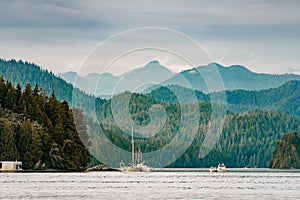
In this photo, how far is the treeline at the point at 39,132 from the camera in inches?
6058

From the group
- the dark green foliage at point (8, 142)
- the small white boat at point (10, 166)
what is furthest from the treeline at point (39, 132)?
the small white boat at point (10, 166)

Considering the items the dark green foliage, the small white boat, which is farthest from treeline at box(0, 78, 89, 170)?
the small white boat

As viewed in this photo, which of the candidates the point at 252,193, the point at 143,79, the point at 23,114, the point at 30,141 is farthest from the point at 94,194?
the point at 143,79

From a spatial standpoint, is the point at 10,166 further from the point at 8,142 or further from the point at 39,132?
the point at 39,132

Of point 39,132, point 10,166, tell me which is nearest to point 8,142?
point 10,166

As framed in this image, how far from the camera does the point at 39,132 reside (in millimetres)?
158000

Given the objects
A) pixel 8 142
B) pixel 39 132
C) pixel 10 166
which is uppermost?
pixel 39 132

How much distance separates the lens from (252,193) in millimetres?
89688

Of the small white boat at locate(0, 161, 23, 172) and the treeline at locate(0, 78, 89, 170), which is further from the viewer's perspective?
the treeline at locate(0, 78, 89, 170)

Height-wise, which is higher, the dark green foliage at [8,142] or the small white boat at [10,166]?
the dark green foliage at [8,142]

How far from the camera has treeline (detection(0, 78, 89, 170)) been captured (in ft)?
505

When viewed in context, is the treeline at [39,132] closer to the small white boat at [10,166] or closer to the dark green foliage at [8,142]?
the dark green foliage at [8,142]

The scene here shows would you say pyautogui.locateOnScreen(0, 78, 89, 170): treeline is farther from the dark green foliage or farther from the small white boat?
the small white boat

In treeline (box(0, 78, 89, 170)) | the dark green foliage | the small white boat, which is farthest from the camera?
treeline (box(0, 78, 89, 170))
